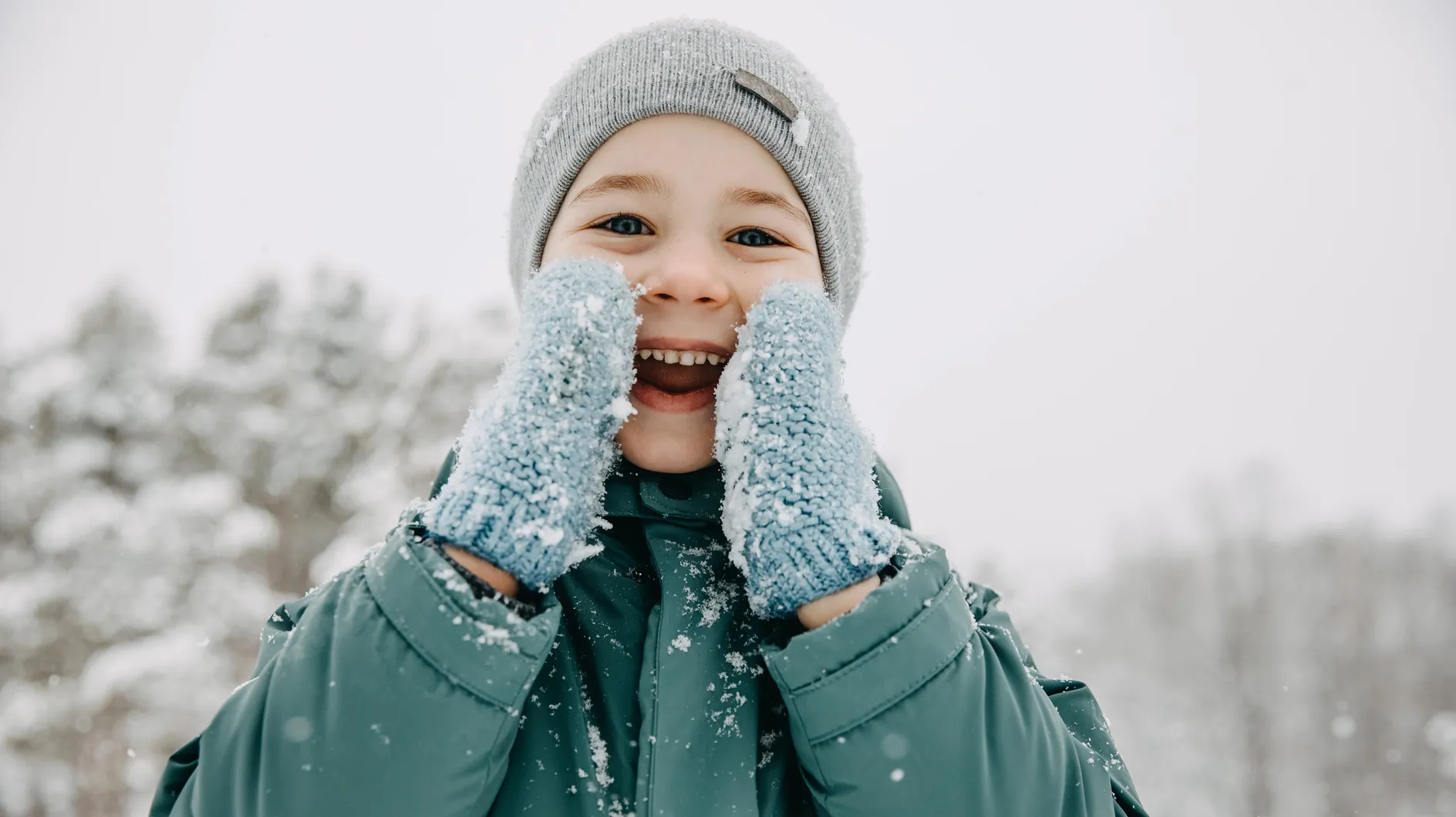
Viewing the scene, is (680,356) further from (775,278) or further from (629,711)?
(629,711)

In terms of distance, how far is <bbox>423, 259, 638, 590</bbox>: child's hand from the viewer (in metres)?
1.00

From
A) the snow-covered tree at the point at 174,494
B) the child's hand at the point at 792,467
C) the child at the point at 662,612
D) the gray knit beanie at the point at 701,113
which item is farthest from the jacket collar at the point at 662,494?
the snow-covered tree at the point at 174,494

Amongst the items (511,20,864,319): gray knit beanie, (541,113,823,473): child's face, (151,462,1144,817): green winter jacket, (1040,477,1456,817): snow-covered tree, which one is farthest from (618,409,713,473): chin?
(1040,477,1456,817): snow-covered tree

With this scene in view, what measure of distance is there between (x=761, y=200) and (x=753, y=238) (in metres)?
0.07

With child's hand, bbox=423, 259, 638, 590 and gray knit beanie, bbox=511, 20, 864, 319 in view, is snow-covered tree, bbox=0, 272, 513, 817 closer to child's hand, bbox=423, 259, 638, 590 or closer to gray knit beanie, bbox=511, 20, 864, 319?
gray knit beanie, bbox=511, 20, 864, 319

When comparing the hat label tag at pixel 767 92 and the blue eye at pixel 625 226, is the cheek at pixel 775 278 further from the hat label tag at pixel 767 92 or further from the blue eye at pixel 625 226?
the hat label tag at pixel 767 92

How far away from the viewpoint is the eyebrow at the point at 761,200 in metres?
1.39

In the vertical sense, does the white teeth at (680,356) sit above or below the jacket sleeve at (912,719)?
above

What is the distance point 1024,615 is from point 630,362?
1749 cm

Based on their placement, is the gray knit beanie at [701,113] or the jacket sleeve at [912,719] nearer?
the jacket sleeve at [912,719]

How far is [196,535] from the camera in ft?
31.0

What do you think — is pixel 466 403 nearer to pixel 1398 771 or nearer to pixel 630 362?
pixel 630 362

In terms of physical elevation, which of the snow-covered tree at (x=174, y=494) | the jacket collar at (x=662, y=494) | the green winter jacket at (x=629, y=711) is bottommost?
the snow-covered tree at (x=174, y=494)

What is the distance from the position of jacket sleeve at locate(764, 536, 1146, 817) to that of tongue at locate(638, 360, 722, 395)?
0.52m
